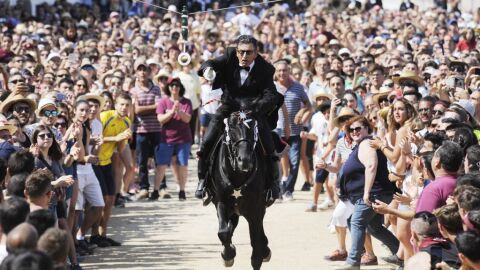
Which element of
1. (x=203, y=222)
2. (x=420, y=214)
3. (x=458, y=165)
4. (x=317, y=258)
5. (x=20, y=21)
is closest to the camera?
(x=420, y=214)

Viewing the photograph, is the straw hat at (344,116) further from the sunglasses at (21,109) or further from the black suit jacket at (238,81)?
the sunglasses at (21,109)

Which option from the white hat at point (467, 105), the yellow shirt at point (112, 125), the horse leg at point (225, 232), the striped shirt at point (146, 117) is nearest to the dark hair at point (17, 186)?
the horse leg at point (225, 232)

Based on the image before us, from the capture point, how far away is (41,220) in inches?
310

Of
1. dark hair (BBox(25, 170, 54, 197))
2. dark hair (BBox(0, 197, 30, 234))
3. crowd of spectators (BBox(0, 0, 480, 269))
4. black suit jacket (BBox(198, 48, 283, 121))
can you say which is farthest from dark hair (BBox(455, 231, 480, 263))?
black suit jacket (BBox(198, 48, 283, 121))

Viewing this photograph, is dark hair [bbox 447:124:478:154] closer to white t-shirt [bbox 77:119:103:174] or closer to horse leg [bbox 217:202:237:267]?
horse leg [bbox 217:202:237:267]

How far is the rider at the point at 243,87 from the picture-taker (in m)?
12.1

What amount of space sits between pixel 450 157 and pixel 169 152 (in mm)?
9751

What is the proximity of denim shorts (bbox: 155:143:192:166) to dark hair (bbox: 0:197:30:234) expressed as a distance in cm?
1097

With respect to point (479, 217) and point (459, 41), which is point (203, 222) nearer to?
point (479, 217)

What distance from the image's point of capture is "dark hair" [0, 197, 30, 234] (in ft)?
25.6

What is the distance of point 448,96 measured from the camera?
16562 mm

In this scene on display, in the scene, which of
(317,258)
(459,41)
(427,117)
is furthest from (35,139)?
(459,41)

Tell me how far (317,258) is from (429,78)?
258 inches

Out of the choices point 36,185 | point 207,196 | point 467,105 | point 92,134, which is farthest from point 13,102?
point 467,105
